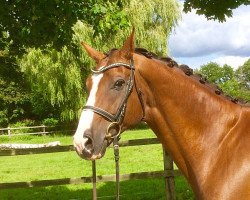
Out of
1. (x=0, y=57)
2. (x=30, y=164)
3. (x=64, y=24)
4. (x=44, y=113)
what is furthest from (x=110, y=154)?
(x=44, y=113)

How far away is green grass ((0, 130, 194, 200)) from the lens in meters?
9.27

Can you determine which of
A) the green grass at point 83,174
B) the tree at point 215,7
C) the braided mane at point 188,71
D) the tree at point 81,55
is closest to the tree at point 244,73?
the tree at point 81,55

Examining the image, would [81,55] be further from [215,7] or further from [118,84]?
[118,84]

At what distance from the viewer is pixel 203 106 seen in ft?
11.5

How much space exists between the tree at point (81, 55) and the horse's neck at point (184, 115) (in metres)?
19.1

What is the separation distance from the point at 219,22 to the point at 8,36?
4.67 m

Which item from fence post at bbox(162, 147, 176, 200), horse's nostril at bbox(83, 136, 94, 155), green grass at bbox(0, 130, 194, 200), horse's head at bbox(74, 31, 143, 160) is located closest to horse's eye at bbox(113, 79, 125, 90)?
horse's head at bbox(74, 31, 143, 160)

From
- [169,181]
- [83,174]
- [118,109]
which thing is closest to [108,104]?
[118,109]

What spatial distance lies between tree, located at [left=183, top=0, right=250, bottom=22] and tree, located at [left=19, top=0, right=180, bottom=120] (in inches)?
513

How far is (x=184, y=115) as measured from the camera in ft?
11.4

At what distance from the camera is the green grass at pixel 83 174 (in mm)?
9266

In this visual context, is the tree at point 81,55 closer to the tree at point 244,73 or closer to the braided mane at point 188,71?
the braided mane at point 188,71

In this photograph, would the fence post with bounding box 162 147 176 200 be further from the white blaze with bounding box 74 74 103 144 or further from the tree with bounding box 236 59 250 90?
the tree with bounding box 236 59 250 90

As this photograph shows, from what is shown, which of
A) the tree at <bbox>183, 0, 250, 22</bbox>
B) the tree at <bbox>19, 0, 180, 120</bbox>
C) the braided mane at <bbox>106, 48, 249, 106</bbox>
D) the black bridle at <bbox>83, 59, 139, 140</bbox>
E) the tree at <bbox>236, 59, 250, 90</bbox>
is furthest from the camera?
the tree at <bbox>236, 59, 250, 90</bbox>
